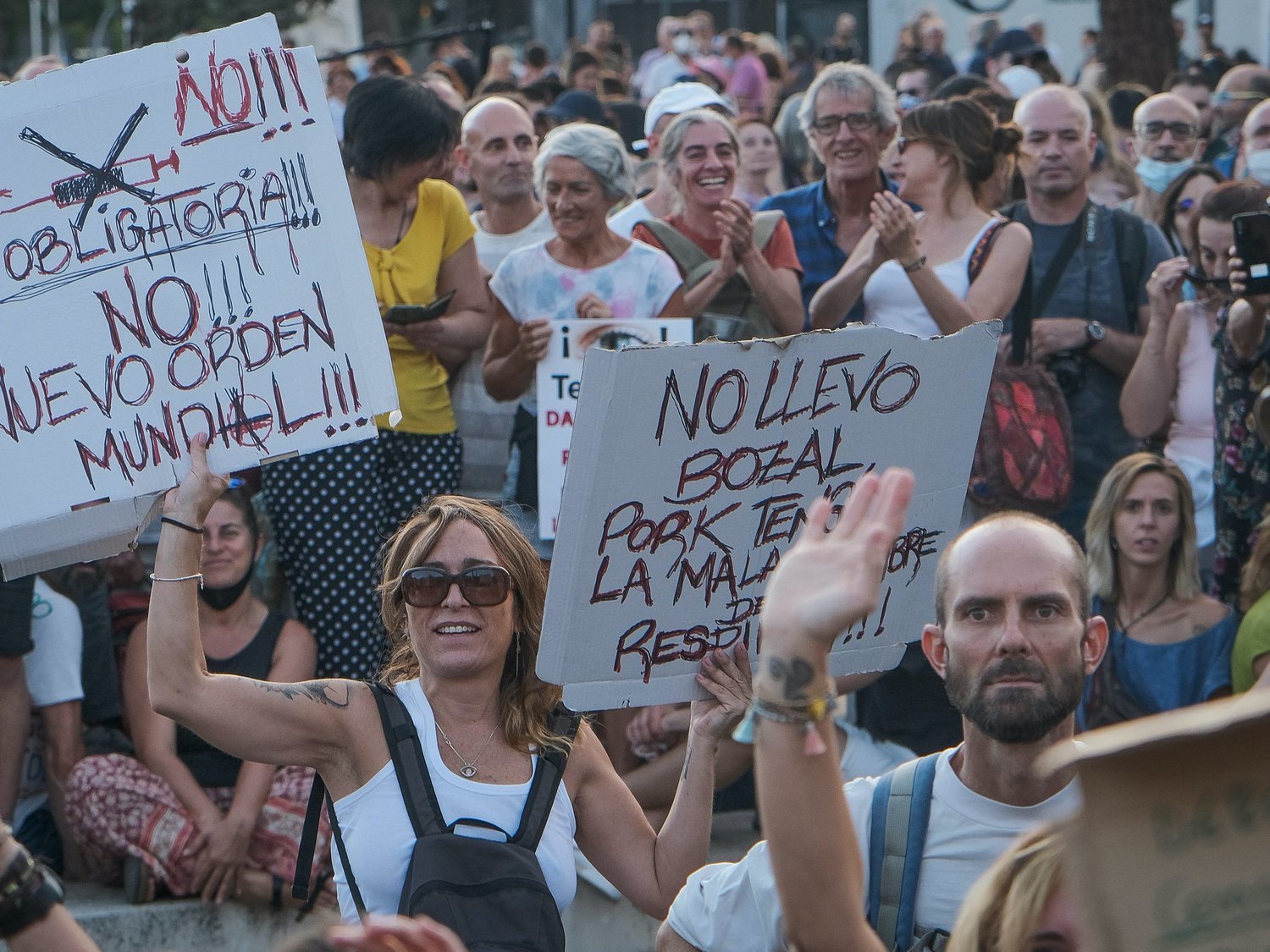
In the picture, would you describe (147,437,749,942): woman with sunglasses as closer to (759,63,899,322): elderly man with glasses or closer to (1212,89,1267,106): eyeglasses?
(759,63,899,322): elderly man with glasses

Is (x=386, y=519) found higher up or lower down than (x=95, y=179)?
lower down

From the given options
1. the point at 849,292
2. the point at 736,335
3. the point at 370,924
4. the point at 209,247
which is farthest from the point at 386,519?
the point at 370,924

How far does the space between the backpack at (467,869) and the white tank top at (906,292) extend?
2.55 metres

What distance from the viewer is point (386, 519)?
538 cm

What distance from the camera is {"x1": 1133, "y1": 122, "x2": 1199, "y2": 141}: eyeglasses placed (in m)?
7.79

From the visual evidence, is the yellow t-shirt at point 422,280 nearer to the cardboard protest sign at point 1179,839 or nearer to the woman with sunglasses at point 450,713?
the woman with sunglasses at point 450,713

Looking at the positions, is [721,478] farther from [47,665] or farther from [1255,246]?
[47,665]

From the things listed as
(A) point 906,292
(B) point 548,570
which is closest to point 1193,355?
(A) point 906,292

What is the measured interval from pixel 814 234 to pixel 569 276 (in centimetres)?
109

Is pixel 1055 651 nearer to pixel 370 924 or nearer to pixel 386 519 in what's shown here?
pixel 370 924

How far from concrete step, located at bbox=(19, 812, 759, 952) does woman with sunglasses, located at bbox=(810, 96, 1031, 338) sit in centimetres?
187

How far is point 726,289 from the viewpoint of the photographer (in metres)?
5.74

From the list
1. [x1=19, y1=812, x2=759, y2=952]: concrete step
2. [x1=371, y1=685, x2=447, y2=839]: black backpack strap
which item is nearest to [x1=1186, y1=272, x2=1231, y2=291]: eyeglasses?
[x1=19, y1=812, x2=759, y2=952]: concrete step

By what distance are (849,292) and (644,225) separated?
735 mm
